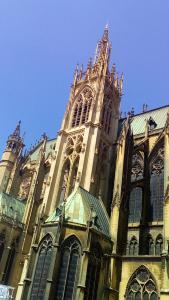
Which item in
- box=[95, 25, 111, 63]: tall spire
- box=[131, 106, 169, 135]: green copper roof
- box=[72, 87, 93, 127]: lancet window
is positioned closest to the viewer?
box=[131, 106, 169, 135]: green copper roof

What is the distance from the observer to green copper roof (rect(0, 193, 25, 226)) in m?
37.3

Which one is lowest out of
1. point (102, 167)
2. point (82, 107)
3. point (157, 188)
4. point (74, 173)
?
point (157, 188)

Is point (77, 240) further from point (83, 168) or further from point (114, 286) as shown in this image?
point (83, 168)

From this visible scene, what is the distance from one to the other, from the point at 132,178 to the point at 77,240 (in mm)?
12348

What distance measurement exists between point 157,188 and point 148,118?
12450 millimetres

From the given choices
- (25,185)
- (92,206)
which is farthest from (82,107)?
(92,206)

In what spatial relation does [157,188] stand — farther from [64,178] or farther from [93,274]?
[93,274]

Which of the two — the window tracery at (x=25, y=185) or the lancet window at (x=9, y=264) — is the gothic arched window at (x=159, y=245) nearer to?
the lancet window at (x=9, y=264)

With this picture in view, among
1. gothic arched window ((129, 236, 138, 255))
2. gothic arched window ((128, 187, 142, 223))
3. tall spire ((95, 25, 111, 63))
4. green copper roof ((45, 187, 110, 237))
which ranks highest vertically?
tall spire ((95, 25, 111, 63))

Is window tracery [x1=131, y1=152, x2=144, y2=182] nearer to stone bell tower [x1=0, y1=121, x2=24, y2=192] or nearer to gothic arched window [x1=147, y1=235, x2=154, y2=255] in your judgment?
gothic arched window [x1=147, y1=235, x2=154, y2=255]

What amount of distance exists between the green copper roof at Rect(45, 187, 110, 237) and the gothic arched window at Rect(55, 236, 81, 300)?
5.57ft

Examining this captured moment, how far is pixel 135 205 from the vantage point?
32656 mm

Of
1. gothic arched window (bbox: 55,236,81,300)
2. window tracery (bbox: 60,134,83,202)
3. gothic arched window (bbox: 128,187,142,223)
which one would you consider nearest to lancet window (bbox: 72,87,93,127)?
window tracery (bbox: 60,134,83,202)

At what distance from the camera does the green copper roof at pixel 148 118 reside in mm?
40253
